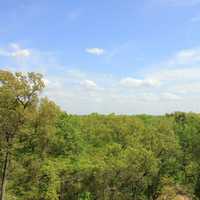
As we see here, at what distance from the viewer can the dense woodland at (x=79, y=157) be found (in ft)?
90.4

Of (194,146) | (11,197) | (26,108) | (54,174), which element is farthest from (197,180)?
(26,108)

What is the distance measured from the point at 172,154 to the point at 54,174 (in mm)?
15994

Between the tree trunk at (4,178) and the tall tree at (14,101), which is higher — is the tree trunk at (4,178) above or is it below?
below

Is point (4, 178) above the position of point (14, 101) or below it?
below

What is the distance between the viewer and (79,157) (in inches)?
1709

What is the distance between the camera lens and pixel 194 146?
170 ft

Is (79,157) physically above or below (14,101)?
below

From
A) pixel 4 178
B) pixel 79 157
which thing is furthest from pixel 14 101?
pixel 79 157

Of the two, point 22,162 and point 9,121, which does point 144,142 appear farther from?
point 9,121

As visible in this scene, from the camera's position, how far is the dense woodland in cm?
2756

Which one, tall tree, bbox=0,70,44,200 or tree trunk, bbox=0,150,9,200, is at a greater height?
tall tree, bbox=0,70,44,200

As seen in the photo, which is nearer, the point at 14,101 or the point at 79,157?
the point at 14,101

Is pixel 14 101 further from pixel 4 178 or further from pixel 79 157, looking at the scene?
pixel 79 157

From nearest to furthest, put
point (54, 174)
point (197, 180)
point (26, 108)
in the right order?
1. point (26, 108)
2. point (54, 174)
3. point (197, 180)
